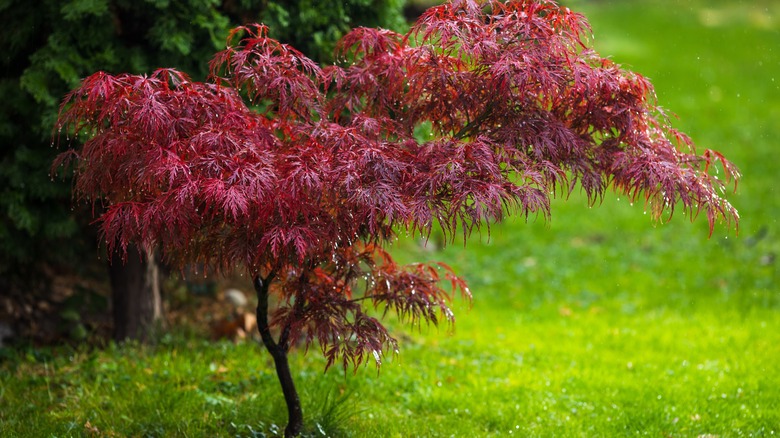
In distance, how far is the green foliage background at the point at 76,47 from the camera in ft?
17.5

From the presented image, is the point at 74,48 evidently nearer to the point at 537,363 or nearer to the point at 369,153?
the point at 369,153

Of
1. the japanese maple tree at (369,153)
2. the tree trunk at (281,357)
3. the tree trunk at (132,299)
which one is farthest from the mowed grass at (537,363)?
the japanese maple tree at (369,153)

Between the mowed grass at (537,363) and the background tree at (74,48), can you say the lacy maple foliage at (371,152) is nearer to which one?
the mowed grass at (537,363)

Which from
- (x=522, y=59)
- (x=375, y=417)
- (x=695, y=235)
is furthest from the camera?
(x=695, y=235)

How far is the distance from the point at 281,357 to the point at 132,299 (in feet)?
8.44

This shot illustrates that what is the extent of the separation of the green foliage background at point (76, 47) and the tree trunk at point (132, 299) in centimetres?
67

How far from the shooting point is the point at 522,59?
3.76 metres

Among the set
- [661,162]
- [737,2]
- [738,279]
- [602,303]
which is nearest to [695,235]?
[738,279]

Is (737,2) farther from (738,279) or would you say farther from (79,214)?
(79,214)

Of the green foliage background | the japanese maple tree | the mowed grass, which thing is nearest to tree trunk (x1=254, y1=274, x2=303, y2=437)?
the japanese maple tree

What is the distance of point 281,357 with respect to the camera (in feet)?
14.4

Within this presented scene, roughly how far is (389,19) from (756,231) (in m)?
6.12

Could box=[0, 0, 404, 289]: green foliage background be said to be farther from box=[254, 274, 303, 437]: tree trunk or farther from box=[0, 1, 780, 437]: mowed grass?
box=[254, 274, 303, 437]: tree trunk

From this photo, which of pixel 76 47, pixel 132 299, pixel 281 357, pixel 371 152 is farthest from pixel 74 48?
pixel 371 152
